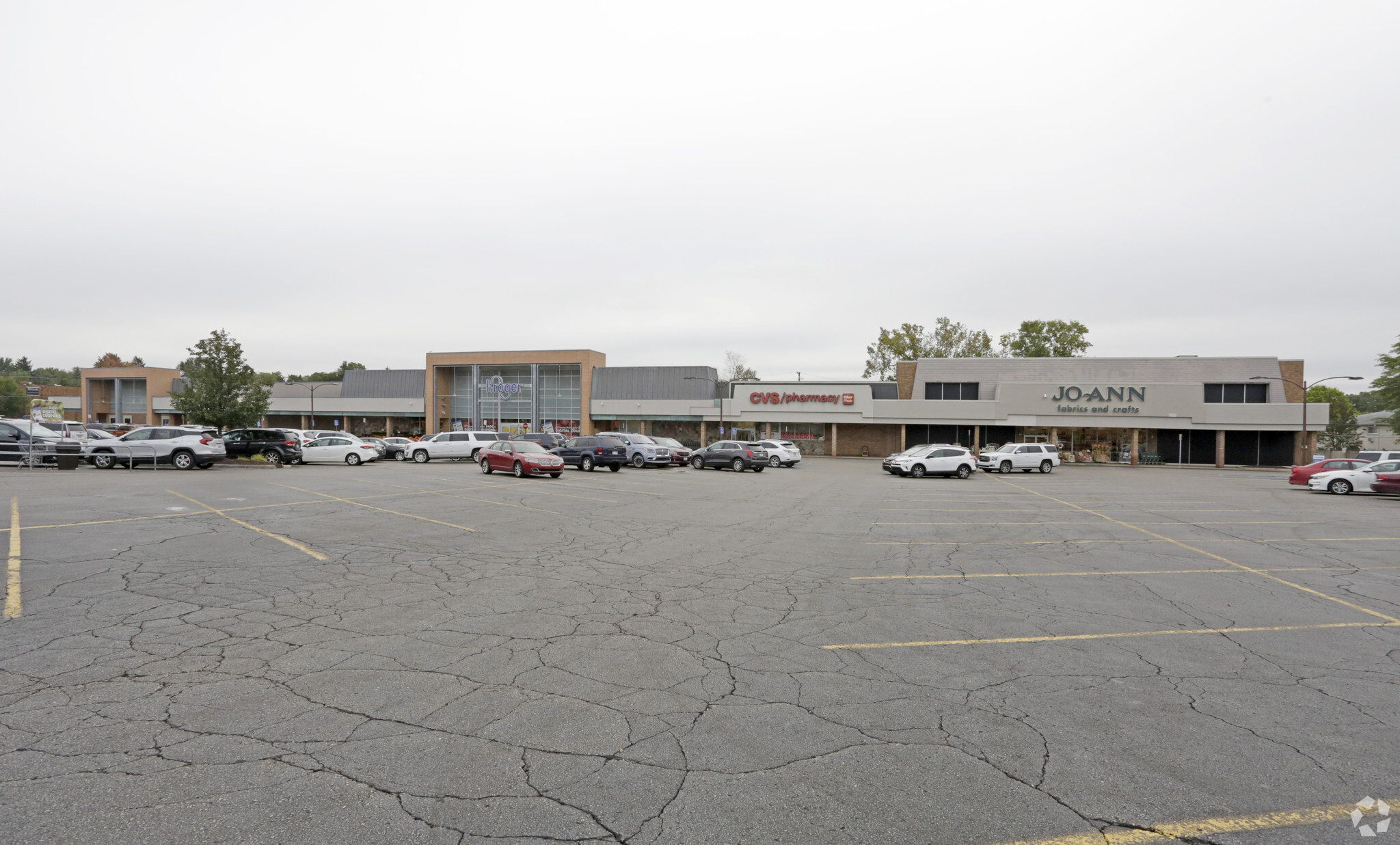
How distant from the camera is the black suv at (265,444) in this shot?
31.4 metres

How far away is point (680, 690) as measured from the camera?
16.6 feet

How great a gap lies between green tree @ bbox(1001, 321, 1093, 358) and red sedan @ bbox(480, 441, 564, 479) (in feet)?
205

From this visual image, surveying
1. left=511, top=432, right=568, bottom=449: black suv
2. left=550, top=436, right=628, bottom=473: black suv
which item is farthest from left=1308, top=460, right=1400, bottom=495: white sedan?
left=511, top=432, right=568, bottom=449: black suv

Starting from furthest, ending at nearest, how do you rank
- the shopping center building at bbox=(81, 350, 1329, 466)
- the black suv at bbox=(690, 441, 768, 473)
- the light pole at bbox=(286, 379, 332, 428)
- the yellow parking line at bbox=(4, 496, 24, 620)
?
the light pole at bbox=(286, 379, 332, 428) < the shopping center building at bbox=(81, 350, 1329, 466) < the black suv at bbox=(690, 441, 768, 473) < the yellow parking line at bbox=(4, 496, 24, 620)

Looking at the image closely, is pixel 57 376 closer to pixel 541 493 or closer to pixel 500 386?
pixel 500 386

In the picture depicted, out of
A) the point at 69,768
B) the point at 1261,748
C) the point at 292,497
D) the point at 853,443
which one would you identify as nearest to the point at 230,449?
the point at 292,497

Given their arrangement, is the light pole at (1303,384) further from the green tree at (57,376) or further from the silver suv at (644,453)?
the green tree at (57,376)

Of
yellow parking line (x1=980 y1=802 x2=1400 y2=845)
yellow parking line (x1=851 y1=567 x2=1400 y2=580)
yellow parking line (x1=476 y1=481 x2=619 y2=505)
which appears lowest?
yellow parking line (x1=476 y1=481 x2=619 y2=505)

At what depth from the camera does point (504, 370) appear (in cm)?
6625

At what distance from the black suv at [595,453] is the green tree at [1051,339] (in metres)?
57.2

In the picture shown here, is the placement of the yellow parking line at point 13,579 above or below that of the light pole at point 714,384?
below

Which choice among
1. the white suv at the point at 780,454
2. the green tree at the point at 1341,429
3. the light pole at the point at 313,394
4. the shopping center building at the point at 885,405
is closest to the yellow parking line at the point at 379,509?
the white suv at the point at 780,454

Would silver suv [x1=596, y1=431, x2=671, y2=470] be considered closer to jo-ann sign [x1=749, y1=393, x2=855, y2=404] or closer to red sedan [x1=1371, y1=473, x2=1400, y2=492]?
jo-ann sign [x1=749, y1=393, x2=855, y2=404]

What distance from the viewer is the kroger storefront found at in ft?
160
